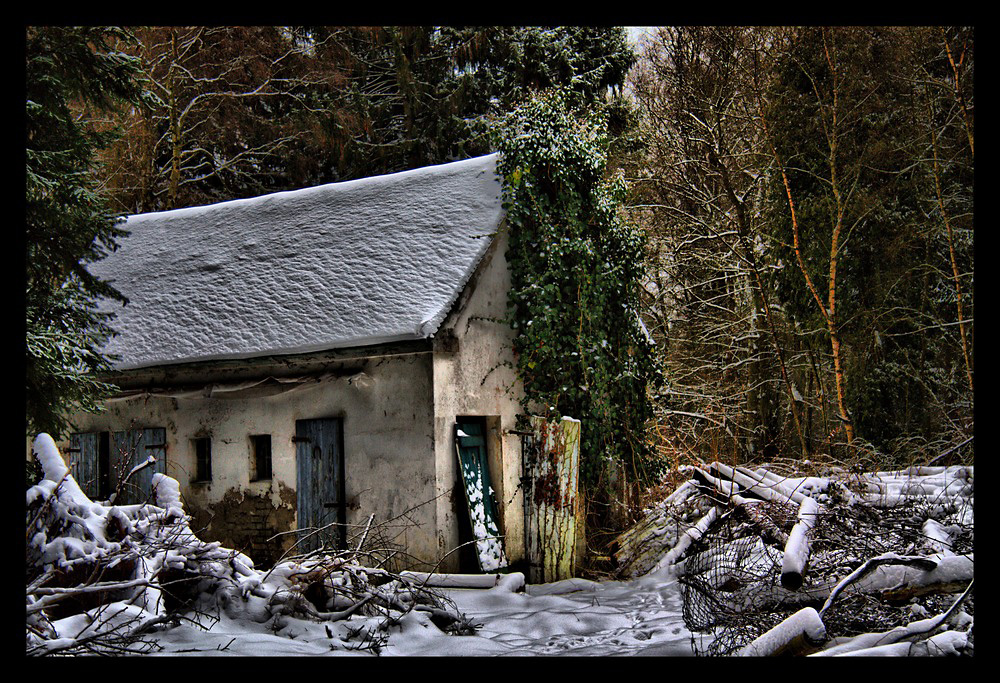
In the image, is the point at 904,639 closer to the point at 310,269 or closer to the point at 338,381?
the point at 338,381

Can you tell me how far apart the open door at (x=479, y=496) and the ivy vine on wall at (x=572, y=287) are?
1.19 m

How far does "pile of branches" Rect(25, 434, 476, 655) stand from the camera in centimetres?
639

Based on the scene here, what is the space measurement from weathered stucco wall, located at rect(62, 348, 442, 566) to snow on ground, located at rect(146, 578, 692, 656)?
1671 mm

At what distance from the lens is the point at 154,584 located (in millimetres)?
6719

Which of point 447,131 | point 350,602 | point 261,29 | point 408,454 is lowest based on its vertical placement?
point 350,602

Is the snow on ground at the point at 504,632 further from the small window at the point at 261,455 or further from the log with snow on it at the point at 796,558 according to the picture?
the small window at the point at 261,455

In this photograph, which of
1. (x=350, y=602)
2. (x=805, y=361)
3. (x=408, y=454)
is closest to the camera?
(x=350, y=602)

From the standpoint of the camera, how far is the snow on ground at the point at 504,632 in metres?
6.90

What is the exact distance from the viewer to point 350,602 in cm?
811

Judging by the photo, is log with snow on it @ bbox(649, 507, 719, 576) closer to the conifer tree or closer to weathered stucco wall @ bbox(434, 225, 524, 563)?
weathered stucco wall @ bbox(434, 225, 524, 563)

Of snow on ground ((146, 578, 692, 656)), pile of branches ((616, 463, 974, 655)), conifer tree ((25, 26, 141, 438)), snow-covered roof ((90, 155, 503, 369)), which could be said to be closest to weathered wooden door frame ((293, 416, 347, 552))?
snow-covered roof ((90, 155, 503, 369))
